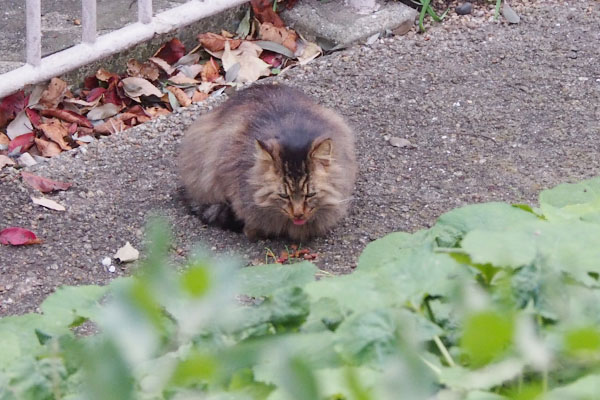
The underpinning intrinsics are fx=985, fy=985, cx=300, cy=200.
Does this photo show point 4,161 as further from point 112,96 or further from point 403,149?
point 403,149

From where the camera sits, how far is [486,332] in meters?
0.95

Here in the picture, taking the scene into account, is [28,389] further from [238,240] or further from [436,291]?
[238,240]

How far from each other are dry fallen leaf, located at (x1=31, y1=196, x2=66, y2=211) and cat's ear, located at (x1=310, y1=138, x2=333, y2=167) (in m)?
1.16

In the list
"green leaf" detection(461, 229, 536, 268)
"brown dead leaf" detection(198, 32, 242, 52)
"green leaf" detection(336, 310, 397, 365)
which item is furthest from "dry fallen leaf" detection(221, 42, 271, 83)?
"green leaf" detection(336, 310, 397, 365)

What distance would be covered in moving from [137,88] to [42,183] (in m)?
1.05

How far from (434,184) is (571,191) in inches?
79.8

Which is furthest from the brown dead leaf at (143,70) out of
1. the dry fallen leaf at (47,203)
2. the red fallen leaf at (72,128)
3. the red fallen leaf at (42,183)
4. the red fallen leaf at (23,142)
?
the dry fallen leaf at (47,203)

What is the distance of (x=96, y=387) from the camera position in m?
0.85

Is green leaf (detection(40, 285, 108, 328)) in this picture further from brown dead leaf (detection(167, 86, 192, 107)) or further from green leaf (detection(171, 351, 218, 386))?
brown dead leaf (detection(167, 86, 192, 107))

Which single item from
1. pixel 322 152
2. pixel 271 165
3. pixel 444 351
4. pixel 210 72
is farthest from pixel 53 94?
pixel 444 351

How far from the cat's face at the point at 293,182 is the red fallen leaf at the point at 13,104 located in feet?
5.10

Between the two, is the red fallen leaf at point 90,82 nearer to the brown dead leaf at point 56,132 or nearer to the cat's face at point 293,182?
the brown dead leaf at point 56,132

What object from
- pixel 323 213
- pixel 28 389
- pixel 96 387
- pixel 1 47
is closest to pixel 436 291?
pixel 28 389

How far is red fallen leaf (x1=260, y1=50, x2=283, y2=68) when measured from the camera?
5.73m
